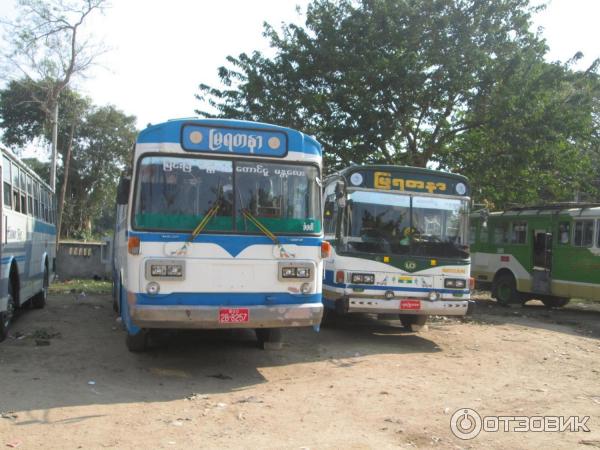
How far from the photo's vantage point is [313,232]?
7625 mm

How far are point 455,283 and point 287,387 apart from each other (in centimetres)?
423

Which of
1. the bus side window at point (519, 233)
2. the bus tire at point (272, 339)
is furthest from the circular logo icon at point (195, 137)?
the bus side window at point (519, 233)

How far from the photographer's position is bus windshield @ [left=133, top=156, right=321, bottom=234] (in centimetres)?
707

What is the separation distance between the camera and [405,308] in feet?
32.9

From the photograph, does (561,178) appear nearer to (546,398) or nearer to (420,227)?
(420,227)

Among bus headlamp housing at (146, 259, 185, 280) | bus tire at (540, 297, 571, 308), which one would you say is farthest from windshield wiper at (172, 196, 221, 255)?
bus tire at (540, 297, 571, 308)

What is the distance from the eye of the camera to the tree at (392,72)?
51.1ft

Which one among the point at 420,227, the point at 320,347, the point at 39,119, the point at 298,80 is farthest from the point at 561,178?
the point at 39,119

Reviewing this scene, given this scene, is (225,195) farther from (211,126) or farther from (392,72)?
(392,72)

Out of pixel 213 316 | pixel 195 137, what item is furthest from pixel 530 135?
pixel 213 316

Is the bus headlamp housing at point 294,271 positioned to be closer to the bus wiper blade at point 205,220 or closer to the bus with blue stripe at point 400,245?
the bus wiper blade at point 205,220

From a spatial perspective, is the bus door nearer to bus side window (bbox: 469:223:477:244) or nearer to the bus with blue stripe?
bus side window (bbox: 469:223:477:244)

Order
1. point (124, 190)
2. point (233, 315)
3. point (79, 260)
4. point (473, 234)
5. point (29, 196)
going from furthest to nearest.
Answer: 1. point (79, 260)
2. point (473, 234)
3. point (29, 196)
4. point (124, 190)
5. point (233, 315)

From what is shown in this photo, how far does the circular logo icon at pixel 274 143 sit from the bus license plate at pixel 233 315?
2079 mm
